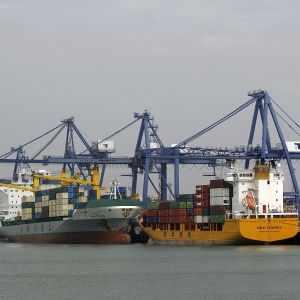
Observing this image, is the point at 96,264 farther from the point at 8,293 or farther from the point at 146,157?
the point at 146,157

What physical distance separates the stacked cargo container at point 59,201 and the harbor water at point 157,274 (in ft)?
62.6

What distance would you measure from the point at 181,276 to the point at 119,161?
4703 centimetres

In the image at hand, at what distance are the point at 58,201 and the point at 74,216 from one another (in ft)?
11.0

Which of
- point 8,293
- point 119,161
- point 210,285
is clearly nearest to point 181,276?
A: point 210,285

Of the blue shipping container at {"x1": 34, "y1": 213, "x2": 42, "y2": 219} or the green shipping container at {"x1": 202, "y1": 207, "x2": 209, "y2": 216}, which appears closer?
the green shipping container at {"x1": 202, "y1": 207, "x2": 209, "y2": 216}

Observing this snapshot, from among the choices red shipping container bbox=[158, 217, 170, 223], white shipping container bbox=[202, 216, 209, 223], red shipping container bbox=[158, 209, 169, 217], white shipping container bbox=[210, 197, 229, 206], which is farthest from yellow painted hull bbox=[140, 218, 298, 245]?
red shipping container bbox=[158, 209, 169, 217]

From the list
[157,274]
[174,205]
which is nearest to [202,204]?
[174,205]

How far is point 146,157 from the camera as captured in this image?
85125mm

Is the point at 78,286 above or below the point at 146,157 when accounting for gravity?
below

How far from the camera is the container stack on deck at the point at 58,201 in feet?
266

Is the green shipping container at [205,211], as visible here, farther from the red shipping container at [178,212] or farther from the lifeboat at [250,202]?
the lifeboat at [250,202]

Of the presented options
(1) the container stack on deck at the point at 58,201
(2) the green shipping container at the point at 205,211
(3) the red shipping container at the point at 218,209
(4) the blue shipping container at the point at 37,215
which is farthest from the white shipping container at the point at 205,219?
(4) the blue shipping container at the point at 37,215

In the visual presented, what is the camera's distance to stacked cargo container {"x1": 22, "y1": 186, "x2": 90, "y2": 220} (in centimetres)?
8112

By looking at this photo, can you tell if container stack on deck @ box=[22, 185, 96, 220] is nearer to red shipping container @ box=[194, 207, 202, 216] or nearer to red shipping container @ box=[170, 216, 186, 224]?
red shipping container @ box=[170, 216, 186, 224]
